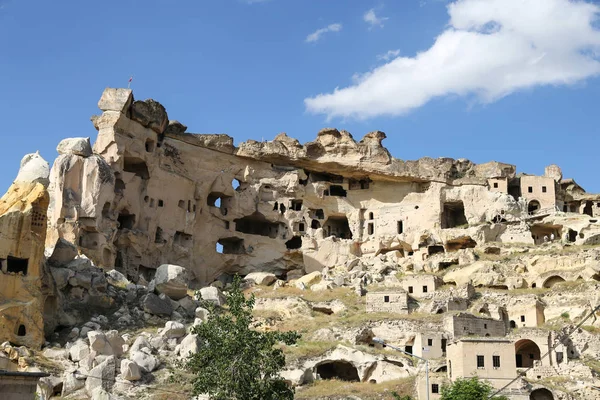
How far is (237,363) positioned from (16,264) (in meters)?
21.8

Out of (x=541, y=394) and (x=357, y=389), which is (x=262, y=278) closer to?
(x=357, y=389)

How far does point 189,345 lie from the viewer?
49.3 metres

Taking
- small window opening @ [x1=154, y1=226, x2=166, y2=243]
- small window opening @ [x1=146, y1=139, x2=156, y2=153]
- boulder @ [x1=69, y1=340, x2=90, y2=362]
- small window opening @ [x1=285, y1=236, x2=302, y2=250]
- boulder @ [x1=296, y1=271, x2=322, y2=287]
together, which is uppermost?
small window opening @ [x1=146, y1=139, x2=156, y2=153]

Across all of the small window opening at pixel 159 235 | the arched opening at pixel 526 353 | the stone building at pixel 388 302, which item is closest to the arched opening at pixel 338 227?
the small window opening at pixel 159 235

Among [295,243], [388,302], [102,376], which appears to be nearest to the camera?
[102,376]

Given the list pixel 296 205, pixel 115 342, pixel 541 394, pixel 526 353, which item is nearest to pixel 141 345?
pixel 115 342

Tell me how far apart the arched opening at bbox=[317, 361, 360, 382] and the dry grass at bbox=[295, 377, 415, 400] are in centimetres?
339

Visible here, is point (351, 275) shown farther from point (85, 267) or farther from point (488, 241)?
point (85, 267)

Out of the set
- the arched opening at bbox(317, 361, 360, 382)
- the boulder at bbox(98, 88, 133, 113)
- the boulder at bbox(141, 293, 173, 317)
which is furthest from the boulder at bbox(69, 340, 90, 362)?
the boulder at bbox(98, 88, 133, 113)

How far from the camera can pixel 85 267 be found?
56344 mm

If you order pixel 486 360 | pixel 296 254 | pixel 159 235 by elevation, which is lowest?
pixel 486 360

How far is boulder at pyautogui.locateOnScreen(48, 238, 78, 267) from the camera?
56.4 metres

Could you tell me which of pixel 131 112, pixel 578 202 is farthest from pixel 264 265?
pixel 578 202

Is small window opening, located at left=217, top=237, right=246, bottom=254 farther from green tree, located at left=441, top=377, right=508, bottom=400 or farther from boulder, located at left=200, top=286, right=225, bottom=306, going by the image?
green tree, located at left=441, top=377, right=508, bottom=400
